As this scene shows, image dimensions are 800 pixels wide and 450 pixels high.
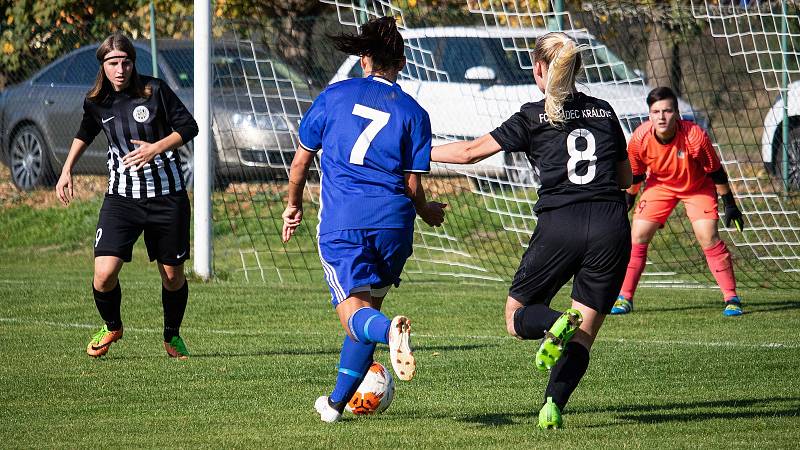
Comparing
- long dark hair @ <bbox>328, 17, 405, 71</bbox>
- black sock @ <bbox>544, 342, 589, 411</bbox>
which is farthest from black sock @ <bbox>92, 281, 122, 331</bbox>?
black sock @ <bbox>544, 342, 589, 411</bbox>

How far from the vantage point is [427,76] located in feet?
42.9

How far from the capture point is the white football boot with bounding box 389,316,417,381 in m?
5.13

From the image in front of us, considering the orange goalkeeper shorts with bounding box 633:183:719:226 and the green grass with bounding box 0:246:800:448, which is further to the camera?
the orange goalkeeper shorts with bounding box 633:183:719:226

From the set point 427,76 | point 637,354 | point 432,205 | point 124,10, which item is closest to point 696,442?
point 432,205

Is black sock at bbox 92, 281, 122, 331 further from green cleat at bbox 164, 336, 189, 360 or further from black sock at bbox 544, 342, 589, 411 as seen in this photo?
black sock at bbox 544, 342, 589, 411

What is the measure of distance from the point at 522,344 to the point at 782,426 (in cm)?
297

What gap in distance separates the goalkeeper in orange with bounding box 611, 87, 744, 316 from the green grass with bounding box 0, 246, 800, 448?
1.24ft

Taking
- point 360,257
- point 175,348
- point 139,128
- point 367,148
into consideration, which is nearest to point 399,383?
point 175,348

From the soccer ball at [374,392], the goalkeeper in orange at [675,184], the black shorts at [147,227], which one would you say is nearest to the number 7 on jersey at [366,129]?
the soccer ball at [374,392]

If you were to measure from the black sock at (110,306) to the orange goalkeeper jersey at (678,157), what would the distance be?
14.0 ft

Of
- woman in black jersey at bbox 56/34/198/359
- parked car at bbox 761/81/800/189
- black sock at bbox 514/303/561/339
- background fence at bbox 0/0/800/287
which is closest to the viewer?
black sock at bbox 514/303/561/339

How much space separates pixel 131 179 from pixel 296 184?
7.87ft

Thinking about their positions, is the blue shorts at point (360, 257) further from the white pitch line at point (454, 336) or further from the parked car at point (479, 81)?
the parked car at point (479, 81)

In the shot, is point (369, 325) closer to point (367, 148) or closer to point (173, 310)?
point (367, 148)
